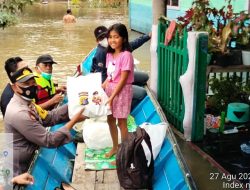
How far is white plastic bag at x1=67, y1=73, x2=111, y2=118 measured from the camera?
3938 mm

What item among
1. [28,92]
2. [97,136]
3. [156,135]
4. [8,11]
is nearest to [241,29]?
[156,135]

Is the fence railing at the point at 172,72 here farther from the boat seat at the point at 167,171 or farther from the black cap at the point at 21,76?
the black cap at the point at 21,76

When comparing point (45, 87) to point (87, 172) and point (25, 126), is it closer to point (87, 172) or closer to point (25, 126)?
point (87, 172)

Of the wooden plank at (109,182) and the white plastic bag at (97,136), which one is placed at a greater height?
the white plastic bag at (97,136)

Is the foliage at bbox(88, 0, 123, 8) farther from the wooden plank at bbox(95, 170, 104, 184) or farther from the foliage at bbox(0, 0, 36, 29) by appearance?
the wooden plank at bbox(95, 170, 104, 184)

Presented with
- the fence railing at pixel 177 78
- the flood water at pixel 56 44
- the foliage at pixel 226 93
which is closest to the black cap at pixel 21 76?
the fence railing at pixel 177 78

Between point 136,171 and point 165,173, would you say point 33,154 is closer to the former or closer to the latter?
point 136,171

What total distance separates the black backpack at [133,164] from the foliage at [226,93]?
9.90ft

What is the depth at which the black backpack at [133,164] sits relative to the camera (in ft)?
11.6

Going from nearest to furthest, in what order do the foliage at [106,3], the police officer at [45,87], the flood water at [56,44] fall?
1. the police officer at [45,87]
2. the flood water at [56,44]
3. the foliage at [106,3]

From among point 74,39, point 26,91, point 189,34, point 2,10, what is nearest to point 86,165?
point 26,91

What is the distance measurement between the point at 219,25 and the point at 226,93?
3.90 ft

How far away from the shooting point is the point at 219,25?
569 cm

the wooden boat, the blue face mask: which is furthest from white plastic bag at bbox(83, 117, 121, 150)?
the blue face mask
